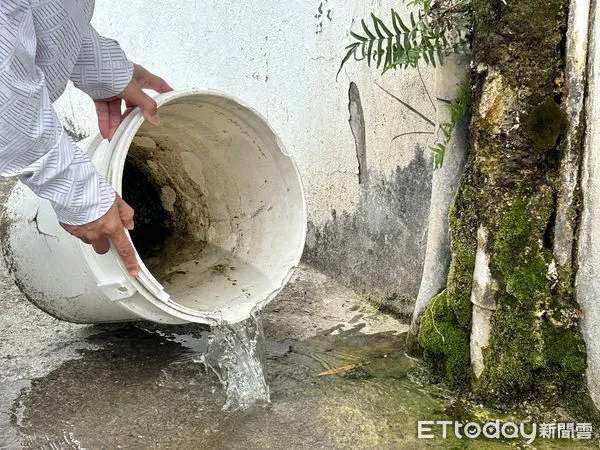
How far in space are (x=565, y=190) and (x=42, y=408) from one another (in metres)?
1.48

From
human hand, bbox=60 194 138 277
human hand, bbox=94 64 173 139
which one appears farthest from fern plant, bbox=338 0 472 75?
human hand, bbox=60 194 138 277

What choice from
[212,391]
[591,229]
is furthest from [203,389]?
[591,229]

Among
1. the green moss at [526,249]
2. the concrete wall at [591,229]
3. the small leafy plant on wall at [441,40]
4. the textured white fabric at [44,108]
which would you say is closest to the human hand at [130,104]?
the textured white fabric at [44,108]

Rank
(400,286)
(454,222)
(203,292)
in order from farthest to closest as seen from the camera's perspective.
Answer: (400,286) < (203,292) < (454,222)

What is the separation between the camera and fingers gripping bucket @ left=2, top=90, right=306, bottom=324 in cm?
219

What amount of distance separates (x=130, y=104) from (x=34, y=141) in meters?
0.56

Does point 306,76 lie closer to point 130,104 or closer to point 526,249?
point 130,104

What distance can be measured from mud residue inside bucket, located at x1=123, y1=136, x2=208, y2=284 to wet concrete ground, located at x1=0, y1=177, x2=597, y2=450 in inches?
9.6

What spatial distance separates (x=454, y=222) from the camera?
7.35ft

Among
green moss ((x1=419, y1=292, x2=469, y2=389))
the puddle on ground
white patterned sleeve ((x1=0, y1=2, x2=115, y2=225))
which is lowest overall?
the puddle on ground

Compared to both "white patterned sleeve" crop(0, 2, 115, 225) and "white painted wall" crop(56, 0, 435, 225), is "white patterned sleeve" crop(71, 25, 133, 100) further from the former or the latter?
"white painted wall" crop(56, 0, 435, 225)

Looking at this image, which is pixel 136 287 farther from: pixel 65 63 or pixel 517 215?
pixel 517 215

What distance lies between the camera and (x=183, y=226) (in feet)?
9.48

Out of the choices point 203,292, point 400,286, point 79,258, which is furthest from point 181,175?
point 400,286
